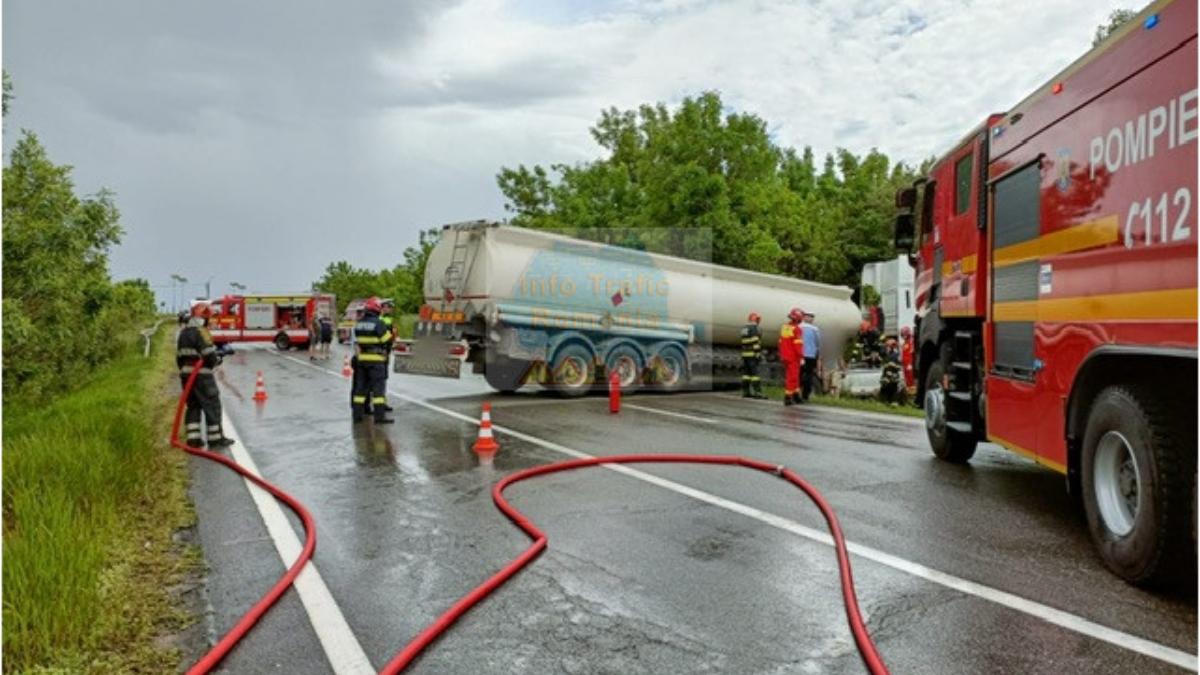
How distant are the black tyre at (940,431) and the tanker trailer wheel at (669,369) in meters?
9.07

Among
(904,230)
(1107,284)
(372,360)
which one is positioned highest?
(904,230)

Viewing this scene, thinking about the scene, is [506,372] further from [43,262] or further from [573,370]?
[43,262]

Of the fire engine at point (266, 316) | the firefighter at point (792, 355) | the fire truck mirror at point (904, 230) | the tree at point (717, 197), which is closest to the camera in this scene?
the fire truck mirror at point (904, 230)

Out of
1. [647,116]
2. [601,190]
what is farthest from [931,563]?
[647,116]

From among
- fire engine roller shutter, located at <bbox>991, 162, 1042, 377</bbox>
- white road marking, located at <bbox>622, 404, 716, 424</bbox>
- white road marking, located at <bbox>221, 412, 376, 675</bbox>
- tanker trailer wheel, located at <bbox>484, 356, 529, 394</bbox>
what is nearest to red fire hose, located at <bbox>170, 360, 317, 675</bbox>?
white road marking, located at <bbox>221, 412, 376, 675</bbox>

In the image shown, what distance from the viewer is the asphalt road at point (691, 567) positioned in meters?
3.45

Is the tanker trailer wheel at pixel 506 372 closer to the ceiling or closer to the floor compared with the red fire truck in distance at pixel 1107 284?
closer to the floor

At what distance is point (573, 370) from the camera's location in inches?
618

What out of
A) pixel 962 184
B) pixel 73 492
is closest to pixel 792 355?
pixel 962 184

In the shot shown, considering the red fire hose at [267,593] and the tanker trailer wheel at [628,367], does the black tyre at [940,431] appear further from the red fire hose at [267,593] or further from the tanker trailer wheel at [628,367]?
the tanker trailer wheel at [628,367]

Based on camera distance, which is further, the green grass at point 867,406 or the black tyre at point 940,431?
the green grass at point 867,406

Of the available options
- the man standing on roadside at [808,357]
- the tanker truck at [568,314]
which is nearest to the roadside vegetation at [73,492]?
the tanker truck at [568,314]

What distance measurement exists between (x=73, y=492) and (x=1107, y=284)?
669 cm

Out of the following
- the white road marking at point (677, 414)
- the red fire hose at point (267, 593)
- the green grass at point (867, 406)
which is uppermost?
the green grass at point (867, 406)
